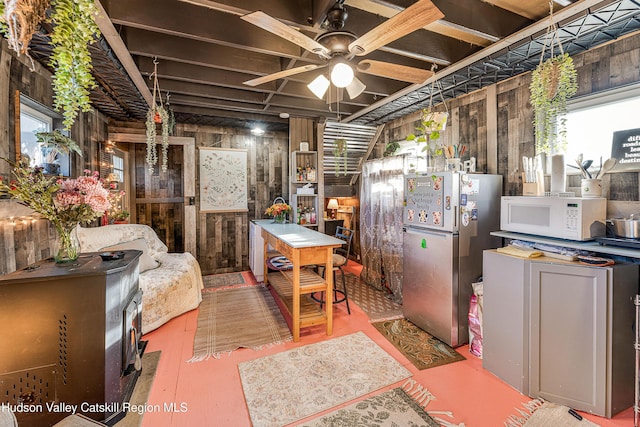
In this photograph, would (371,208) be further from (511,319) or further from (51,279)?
(51,279)

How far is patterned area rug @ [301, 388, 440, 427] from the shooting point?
1.74 metres

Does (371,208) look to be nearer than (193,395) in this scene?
No

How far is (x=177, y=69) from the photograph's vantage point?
3035 mm

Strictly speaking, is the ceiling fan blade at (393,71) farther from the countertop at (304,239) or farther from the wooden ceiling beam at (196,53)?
the countertop at (304,239)

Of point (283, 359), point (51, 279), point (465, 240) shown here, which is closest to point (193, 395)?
point (283, 359)

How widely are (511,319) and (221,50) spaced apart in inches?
142

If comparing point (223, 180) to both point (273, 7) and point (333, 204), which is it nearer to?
point (333, 204)

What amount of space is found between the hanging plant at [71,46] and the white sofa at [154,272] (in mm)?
1982

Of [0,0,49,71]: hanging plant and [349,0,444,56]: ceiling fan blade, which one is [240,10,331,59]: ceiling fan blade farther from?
[0,0,49,71]: hanging plant

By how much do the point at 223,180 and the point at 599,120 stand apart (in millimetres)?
4886

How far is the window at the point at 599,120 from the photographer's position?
2.02 metres

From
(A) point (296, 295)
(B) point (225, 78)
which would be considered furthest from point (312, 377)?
(B) point (225, 78)

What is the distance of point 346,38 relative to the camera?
5.61 feet

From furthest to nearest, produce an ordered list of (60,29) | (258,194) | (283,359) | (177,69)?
(258,194), (177,69), (283,359), (60,29)
